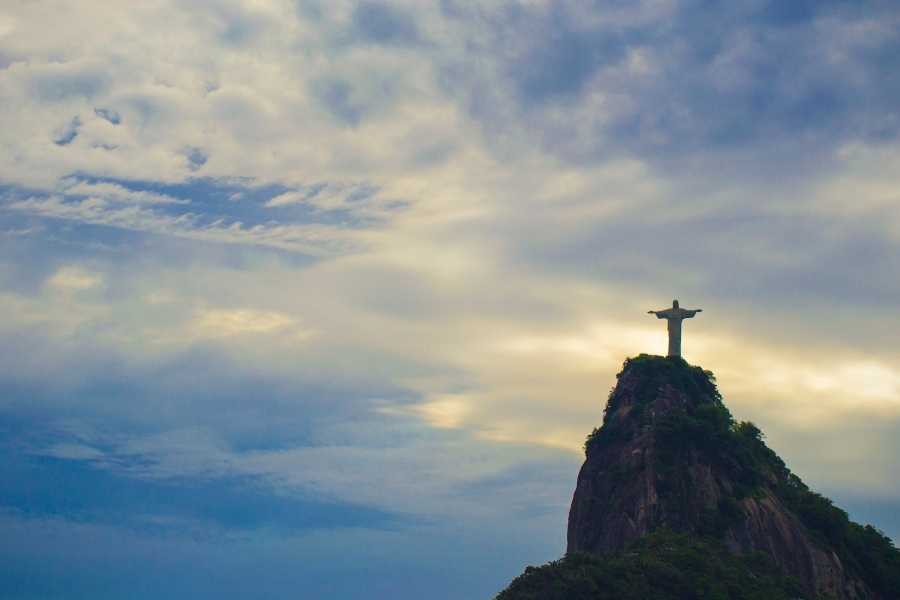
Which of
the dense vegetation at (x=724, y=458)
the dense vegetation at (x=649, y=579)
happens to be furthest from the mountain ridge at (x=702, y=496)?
the dense vegetation at (x=649, y=579)

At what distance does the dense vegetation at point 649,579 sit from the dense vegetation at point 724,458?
11185mm

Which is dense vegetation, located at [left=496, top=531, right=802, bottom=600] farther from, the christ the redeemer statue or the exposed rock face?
the christ the redeemer statue

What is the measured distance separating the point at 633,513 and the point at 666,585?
19881 millimetres

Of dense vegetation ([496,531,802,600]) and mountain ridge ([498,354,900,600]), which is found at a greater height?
mountain ridge ([498,354,900,600])

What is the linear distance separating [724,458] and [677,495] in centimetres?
807

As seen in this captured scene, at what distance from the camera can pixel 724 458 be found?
88.4 m

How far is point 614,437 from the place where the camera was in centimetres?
9350

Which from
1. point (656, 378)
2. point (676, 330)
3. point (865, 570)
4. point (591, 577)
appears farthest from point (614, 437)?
point (591, 577)

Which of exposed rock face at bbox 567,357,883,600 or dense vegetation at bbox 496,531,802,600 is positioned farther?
exposed rock face at bbox 567,357,883,600

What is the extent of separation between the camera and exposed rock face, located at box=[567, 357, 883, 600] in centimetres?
8225

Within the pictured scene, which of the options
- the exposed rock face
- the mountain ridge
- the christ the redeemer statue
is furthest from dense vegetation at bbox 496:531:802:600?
the christ the redeemer statue

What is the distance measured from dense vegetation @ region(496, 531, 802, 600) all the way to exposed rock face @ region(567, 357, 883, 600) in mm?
9653

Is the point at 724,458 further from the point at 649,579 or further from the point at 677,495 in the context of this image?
the point at 649,579

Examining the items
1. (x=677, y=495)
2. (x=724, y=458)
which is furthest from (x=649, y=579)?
(x=724, y=458)
